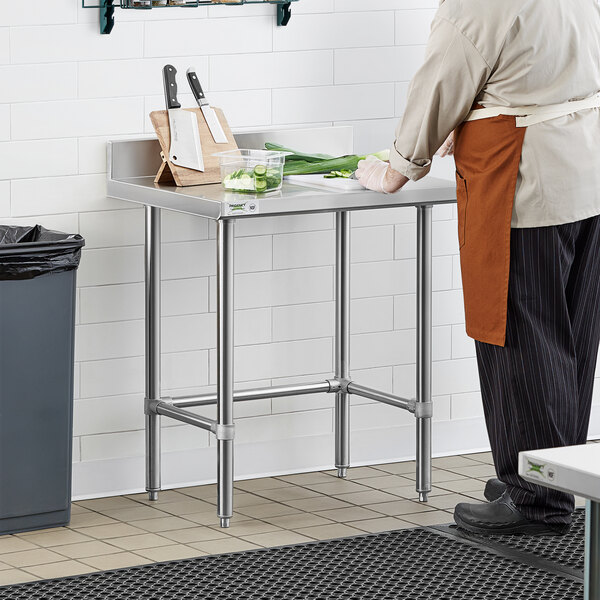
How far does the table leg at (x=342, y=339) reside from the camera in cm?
453

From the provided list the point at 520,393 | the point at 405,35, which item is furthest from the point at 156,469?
the point at 405,35

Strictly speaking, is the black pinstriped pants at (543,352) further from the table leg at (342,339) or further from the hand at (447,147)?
the table leg at (342,339)

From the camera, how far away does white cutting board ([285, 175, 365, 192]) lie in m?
4.00

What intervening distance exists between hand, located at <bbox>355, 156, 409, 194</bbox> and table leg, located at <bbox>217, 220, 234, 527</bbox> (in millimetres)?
483

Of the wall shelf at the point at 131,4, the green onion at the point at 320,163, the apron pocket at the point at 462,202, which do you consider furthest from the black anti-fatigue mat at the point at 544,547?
the wall shelf at the point at 131,4

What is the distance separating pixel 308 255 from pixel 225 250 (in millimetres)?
825

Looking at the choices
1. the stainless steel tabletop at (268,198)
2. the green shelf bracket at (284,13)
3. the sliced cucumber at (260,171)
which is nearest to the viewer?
the stainless steel tabletop at (268,198)

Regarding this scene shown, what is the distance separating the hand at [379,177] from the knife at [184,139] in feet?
1.66

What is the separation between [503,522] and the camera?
380 cm

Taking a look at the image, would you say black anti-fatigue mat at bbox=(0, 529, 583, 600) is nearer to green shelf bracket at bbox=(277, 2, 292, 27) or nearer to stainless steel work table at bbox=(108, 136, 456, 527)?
stainless steel work table at bbox=(108, 136, 456, 527)

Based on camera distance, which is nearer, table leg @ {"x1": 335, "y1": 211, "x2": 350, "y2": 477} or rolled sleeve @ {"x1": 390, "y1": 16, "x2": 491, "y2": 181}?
rolled sleeve @ {"x1": 390, "y1": 16, "x2": 491, "y2": 181}

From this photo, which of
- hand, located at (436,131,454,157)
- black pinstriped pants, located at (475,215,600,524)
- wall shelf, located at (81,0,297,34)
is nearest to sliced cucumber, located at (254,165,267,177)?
hand, located at (436,131,454,157)

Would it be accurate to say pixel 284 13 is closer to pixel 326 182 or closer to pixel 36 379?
pixel 326 182

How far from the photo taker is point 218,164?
13.7 ft
